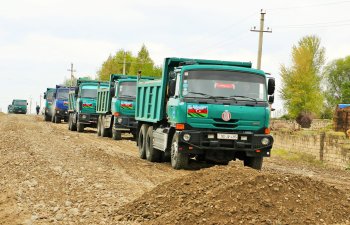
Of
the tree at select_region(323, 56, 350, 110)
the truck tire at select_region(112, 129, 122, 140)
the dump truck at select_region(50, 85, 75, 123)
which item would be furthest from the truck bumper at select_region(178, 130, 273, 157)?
the tree at select_region(323, 56, 350, 110)

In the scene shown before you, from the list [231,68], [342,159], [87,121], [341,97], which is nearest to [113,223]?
[231,68]

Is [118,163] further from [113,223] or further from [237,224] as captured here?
[237,224]

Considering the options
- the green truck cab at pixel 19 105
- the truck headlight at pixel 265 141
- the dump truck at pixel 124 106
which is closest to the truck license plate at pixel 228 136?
the truck headlight at pixel 265 141

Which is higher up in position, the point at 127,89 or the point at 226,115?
the point at 127,89

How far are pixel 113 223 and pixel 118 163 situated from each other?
7560mm

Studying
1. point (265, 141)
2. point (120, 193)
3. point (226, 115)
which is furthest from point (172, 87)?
point (120, 193)

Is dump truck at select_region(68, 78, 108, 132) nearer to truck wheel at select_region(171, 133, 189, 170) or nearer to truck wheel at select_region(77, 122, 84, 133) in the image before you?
truck wheel at select_region(77, 122, 84, 133)

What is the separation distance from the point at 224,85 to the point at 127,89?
1140 centimetres

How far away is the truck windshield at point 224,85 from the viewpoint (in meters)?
13.6

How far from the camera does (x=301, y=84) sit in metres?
68.6

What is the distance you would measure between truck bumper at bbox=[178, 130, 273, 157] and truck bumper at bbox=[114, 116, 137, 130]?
11.0 meters

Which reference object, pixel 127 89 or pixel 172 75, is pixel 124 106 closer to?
pixel 127 89

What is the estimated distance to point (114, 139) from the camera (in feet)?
87.9

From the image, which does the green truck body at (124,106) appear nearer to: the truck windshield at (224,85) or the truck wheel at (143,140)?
the truck wheel at (143,140)
